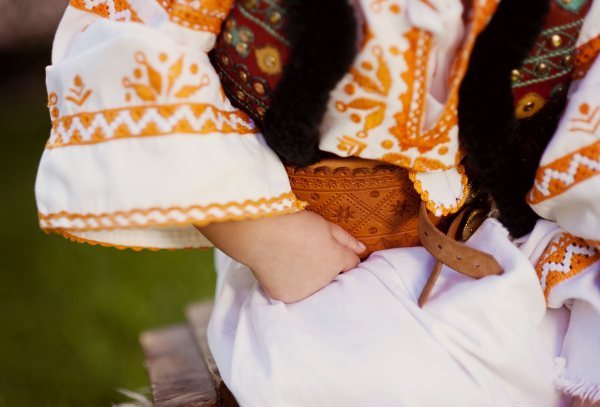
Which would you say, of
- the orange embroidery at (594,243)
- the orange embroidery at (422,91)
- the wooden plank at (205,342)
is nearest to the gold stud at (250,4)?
the orange embroidery at (422,91)

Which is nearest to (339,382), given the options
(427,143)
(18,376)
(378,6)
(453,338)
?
(453,338)

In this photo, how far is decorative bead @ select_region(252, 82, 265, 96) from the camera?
49 cm

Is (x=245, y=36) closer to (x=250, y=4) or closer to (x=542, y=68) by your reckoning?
(x=250, y=4)

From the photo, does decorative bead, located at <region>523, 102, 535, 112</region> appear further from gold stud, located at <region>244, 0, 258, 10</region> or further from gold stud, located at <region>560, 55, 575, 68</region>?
gold stud, located at <region>244, 0, 258, 10</region>

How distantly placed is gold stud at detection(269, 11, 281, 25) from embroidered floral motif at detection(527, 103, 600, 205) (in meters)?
0.31

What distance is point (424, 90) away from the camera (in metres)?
0.45

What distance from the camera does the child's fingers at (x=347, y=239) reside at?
0.58m

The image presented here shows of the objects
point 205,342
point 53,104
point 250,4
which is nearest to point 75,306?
point 205,342

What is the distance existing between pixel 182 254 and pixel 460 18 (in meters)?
1.75

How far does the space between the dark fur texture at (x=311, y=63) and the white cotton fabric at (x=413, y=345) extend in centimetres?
20

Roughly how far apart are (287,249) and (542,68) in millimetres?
330

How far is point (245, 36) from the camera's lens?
470 mm

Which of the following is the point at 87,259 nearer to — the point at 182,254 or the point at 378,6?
the point at 182,254

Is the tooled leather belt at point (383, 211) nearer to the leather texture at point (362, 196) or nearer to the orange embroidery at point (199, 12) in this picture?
the leather texture at point (362, 196)
